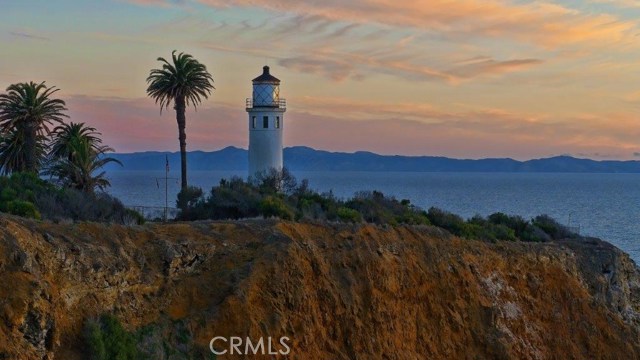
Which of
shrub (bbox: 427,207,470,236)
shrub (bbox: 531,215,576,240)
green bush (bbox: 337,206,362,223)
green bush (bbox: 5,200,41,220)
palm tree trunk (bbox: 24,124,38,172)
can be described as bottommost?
shrub (bbox: 531,215,576,240)

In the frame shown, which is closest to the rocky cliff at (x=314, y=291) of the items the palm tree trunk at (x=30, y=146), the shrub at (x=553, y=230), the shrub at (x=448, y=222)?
the shrub at (x=448, y=222)

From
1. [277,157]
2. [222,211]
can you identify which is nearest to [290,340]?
[222,211]

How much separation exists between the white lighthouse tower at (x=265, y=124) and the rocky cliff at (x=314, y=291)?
21.2 metres

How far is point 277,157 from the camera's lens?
51.1m

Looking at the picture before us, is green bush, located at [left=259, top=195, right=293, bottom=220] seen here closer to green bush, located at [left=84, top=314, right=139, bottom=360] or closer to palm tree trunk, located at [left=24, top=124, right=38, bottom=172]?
palm tree trunk, located at [left=24, top=124, right=38, bottom=172]

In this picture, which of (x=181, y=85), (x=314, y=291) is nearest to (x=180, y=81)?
(x=181, y=85)

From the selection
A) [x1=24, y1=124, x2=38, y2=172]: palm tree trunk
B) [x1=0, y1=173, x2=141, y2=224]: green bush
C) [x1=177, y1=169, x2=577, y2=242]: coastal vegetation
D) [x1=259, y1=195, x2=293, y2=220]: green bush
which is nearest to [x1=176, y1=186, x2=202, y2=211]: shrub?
[x1=177, y1=169, x2=577, y2=242]: coastal vegetation

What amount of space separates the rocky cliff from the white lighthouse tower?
21212 mm

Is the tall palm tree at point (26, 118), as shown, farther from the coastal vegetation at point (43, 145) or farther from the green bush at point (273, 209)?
the green bush at point (273, 209)

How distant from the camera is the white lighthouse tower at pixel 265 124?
50.4 metres

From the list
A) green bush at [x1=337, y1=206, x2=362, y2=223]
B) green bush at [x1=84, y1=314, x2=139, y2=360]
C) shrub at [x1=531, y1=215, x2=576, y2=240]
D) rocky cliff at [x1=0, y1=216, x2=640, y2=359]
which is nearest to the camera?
green bush at [x1=84, y1=314, x2=139, y2=360]

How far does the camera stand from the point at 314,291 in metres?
24.1

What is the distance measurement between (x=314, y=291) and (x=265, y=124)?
27635mm

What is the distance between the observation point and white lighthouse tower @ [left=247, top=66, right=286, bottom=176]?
50.4m
